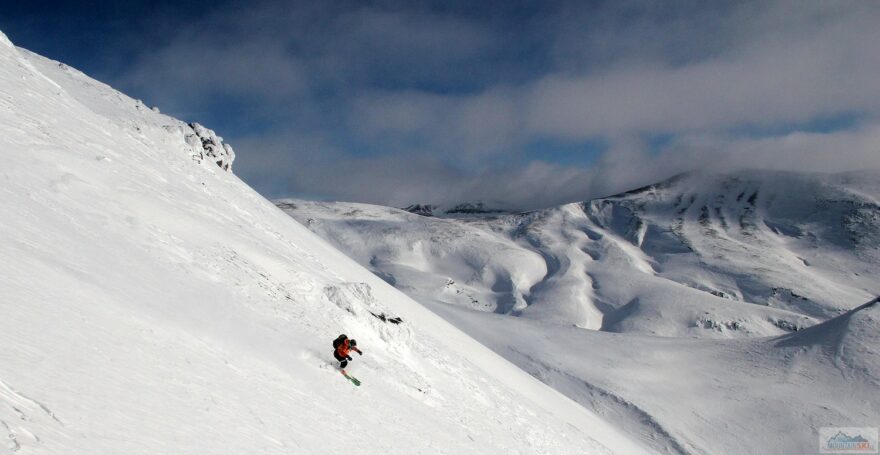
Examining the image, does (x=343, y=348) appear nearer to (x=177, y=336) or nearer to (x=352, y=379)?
(x=352, y=379)

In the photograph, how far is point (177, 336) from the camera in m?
11.5

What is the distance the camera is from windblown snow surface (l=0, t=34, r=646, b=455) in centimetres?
777

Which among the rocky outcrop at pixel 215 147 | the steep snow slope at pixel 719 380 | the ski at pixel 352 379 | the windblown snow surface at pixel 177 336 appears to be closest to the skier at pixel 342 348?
the ski at pixel 352 379

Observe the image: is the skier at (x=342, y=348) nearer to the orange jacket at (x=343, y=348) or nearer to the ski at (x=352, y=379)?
the orange jacket at (x=343, y=348)

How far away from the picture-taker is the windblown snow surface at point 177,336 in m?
7.77

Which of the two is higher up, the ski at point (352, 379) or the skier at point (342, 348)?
the skier at point (342, 348)

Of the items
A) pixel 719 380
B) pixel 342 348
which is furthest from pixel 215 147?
pixel 719 380

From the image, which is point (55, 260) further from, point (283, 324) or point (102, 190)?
point (102, 190)

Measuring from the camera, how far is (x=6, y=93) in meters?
21.5

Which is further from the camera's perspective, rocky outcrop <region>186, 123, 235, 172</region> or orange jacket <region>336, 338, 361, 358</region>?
rocky outcrop <region>186, 123, 235, 172</region>

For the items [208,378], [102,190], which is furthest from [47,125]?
[208,378]

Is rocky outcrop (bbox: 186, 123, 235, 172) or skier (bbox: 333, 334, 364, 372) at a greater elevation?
rocky outcrop (bbox: 186, 123, 235, 172)

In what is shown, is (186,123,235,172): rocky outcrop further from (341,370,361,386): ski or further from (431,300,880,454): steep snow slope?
(341,370,361,386): ski

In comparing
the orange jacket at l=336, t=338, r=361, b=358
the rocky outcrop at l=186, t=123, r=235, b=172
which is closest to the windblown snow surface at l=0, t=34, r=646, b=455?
the orange jacket at l=336, t=338, r=361, b=358
